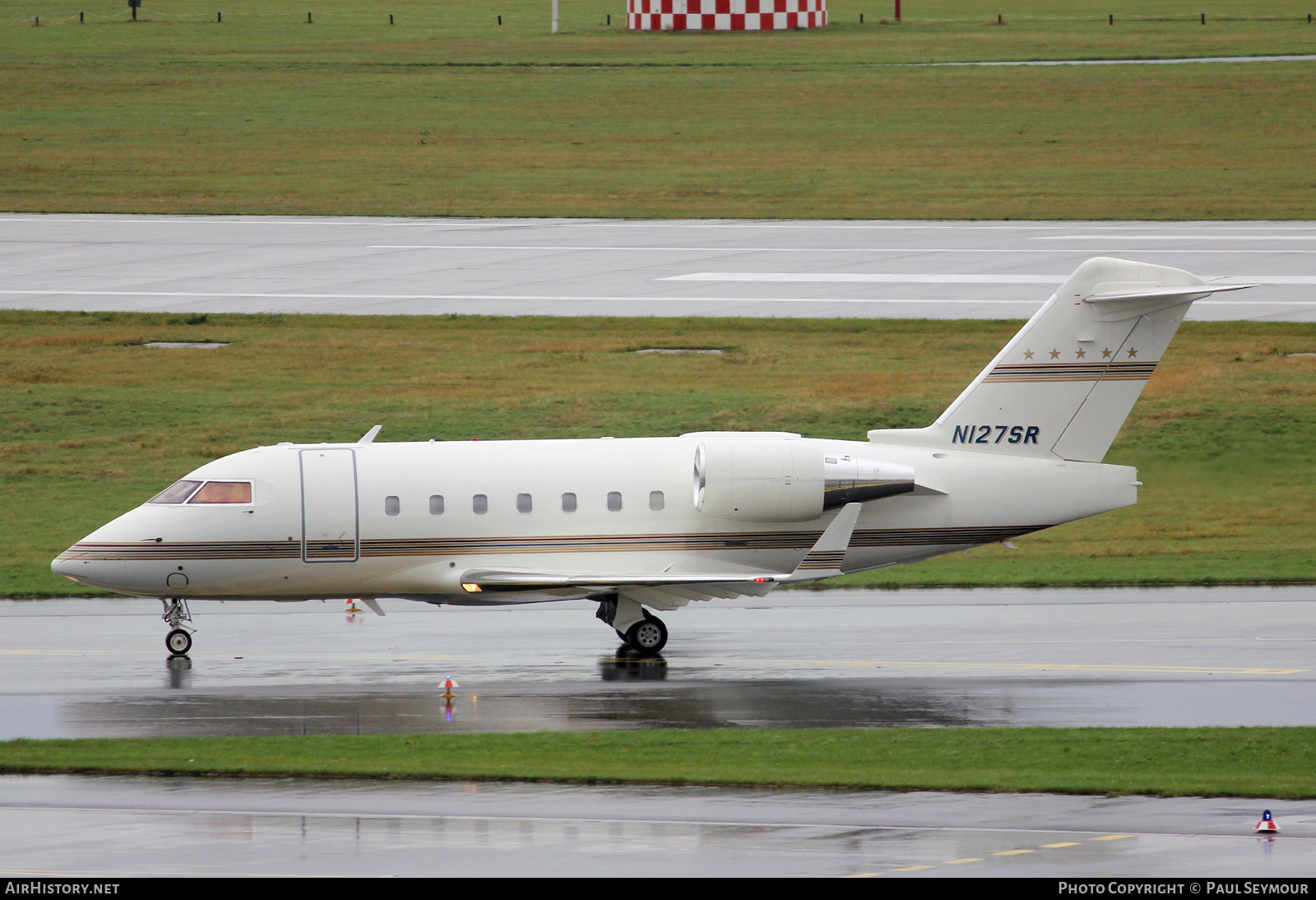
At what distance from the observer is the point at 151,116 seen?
88.4 m

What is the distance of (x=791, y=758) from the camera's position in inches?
803

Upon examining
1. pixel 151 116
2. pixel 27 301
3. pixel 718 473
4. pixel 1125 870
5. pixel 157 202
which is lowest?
pixel 1125 870

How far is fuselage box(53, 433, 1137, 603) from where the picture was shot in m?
25.5

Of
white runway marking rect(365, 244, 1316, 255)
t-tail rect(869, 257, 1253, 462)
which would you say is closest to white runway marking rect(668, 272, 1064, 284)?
white runway marking rect(365, 244, 1316, 255)

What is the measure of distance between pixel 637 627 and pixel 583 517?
6.15 ft

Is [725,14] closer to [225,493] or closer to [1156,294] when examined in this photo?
[1156,294]

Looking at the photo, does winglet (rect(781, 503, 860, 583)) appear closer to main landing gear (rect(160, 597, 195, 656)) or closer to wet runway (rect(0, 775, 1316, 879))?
wet runway (rect(0, 775, 1316, 879))

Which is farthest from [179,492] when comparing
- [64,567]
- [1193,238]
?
[1193,238]

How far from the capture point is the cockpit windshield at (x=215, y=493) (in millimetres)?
25688

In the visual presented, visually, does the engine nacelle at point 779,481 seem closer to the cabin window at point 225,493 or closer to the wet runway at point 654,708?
the wet runway at point 654,708

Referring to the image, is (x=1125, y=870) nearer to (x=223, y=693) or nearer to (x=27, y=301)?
(x=223, y=693)

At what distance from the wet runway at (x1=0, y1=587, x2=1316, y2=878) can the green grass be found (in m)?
0.40

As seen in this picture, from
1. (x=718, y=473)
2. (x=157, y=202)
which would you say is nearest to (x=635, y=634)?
(x=718, y=473)
